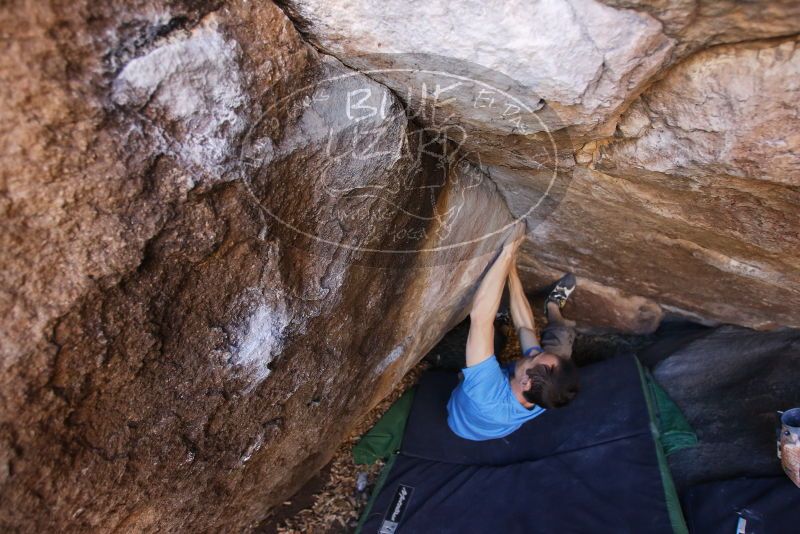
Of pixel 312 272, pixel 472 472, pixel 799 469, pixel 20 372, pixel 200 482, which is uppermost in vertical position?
pixel 20 372

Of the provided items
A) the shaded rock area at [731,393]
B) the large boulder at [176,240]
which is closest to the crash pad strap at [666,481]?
the shaded rock area at [731,393]

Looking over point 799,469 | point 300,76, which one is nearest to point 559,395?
point 799,469

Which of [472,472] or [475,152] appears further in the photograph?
[472,472]

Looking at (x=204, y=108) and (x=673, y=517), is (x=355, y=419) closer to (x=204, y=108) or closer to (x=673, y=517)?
(x=673, y=517)

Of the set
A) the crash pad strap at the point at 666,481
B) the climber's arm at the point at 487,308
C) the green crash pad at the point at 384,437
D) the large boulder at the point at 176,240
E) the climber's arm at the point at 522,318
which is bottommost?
the green crash pad at the point at 384,437

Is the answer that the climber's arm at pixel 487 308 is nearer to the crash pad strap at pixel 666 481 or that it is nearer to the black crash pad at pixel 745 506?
the crash pad strap at pixel 666 481

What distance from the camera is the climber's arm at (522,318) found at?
299cm

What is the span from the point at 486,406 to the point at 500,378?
169 millimetres

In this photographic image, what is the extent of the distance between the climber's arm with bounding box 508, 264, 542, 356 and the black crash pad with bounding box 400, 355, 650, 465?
0.38 meters

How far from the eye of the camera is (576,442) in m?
2.85

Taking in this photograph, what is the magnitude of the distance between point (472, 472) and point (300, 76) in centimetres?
231

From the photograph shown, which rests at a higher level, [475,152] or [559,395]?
[475,152]

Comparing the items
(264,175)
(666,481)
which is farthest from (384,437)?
(264,175)

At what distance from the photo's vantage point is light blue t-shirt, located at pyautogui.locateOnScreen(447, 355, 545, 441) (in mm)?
Result: 2627
